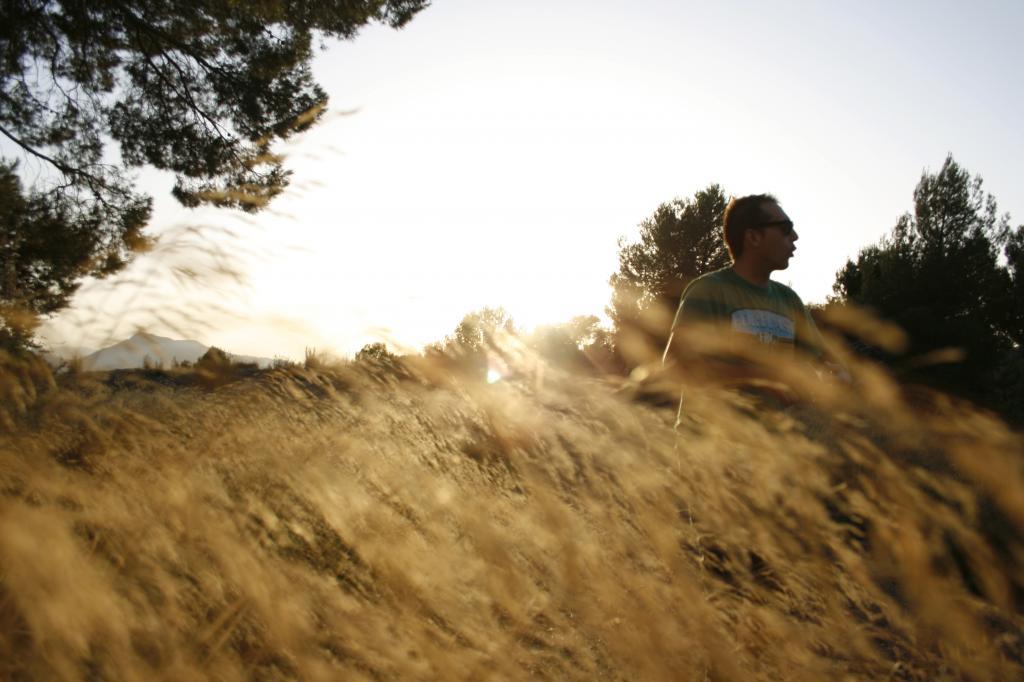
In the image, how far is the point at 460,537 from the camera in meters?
1.54

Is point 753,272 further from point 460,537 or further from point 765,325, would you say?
point 460,537

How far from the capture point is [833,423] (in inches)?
85.4

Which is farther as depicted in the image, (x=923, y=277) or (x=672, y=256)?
(x=672, y=256)

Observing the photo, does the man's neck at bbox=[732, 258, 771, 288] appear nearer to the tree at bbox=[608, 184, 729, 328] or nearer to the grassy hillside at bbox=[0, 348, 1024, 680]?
the grassy hillside at bbox=[0, 348, 1024, 680]

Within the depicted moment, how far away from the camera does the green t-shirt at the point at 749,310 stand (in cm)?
254

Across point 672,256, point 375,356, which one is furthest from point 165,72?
point 672,256

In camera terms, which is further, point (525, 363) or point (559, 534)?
point (525, 363)

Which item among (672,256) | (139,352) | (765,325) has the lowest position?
(139,352)

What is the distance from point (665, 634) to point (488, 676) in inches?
15.0

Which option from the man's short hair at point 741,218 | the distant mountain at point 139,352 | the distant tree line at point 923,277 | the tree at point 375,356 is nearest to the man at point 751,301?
the man's short hair at point 741,218

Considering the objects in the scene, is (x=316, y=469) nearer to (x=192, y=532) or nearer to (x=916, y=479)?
(x=192, y=532)

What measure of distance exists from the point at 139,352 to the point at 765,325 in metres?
2.42

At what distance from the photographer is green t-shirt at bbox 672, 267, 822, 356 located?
2545 mm

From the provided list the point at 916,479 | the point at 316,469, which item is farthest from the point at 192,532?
the point at 916,479
